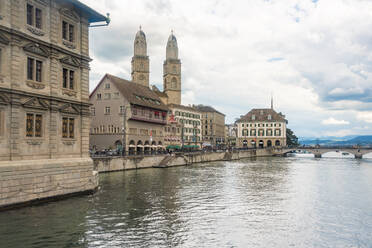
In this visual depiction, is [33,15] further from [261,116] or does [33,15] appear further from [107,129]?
[261,116]

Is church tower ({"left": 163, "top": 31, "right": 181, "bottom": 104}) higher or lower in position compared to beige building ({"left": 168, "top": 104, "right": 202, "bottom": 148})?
higher

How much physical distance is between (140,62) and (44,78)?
4211 inches

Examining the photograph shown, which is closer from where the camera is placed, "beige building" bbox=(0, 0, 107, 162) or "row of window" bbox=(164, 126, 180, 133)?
"beige building" bbox=(0, 0, 107, 162)

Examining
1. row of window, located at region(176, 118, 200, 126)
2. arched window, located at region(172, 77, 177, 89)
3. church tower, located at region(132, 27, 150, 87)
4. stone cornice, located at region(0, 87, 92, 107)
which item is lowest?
stone cornice, located at region(0, 87, 92, 107)

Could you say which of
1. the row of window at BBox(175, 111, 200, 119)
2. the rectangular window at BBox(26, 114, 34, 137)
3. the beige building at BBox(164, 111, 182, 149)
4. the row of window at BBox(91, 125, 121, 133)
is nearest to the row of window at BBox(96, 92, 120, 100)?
the row of window at BBox(91, 125, 121, 133)

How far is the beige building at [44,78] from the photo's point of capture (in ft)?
72.5

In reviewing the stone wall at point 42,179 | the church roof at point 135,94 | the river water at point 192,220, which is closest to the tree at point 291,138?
the church roof at point 135,94

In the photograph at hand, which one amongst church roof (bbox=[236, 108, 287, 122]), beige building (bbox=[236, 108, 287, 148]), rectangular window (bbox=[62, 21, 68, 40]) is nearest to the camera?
rectangular window (bbox=[62, 21, 68, 40])

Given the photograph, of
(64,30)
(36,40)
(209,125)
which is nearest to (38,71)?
(36,40)

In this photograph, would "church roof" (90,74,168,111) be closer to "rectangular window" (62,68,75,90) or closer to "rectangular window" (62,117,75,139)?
"rectangular window" (62,68,75,90)

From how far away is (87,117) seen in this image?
95.9 feet

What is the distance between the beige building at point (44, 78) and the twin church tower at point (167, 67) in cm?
9996

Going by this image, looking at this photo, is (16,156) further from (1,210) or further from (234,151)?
(234,151)

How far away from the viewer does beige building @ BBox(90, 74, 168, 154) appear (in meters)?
71.6
